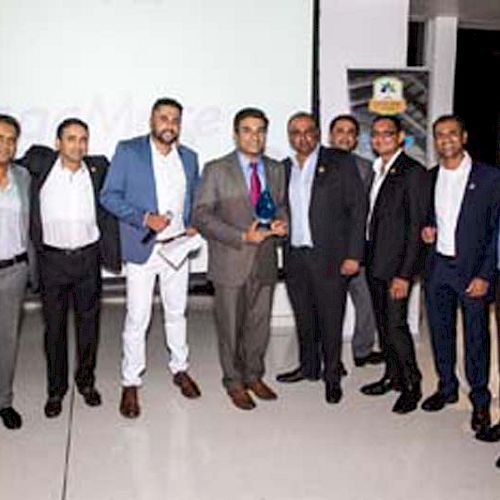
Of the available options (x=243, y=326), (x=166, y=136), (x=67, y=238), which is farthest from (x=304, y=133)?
(x=67, y=238)

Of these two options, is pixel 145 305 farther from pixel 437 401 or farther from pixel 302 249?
pixel 437 401

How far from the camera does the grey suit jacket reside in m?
3.62

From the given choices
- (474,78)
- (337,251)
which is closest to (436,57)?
(474,78)

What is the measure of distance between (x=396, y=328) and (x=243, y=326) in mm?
815

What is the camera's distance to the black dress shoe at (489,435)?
348cm

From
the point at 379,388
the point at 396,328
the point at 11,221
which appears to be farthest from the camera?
the point at 379,388

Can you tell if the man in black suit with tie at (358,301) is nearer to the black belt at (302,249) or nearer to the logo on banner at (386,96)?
the logo on banner at (386,96)

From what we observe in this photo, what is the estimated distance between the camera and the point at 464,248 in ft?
11.1

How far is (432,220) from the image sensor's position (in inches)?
140

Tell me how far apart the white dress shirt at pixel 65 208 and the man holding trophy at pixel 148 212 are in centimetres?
11

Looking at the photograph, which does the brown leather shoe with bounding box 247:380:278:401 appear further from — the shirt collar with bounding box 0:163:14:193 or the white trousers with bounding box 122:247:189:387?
the shirt collar with bounding box 0:163:14:193

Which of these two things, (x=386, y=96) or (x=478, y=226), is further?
(x=386, y=96)

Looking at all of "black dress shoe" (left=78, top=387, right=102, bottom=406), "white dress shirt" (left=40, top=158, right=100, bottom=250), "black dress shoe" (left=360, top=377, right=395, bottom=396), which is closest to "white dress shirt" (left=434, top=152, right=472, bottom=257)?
"black dress shoe" (left=360, top=377, right=395, bottom=396)

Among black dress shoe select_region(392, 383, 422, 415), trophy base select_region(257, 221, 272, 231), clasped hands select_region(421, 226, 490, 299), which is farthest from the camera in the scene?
black dress shoe select_region(392, 383, 422, 415)
